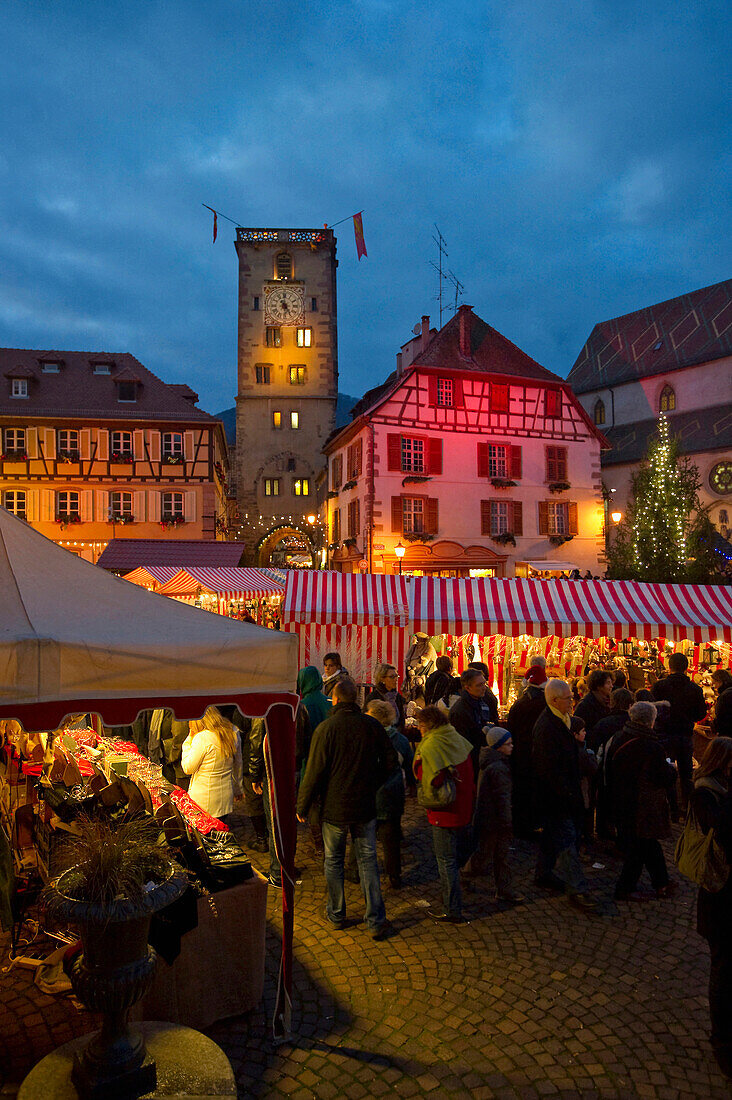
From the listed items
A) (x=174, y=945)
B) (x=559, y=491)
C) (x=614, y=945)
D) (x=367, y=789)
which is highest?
(x=559, y=491)

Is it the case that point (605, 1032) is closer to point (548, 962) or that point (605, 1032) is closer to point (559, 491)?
point (548, 962)

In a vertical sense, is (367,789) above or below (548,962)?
above

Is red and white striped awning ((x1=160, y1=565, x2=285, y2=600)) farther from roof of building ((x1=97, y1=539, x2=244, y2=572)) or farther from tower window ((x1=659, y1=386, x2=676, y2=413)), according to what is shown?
tower window ((x1=659, y1=386, x2=676, y2=413))

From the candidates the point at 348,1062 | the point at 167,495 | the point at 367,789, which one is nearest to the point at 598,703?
the point at 367,789

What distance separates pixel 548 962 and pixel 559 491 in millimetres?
24878

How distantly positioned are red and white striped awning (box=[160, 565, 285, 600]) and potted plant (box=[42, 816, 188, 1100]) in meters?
12.0

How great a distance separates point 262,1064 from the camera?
3.72 m

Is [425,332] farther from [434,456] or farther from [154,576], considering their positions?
[154,576]

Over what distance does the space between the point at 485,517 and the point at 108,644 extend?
24.1 meters

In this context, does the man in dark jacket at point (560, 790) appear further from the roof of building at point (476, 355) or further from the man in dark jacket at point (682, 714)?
the roof of building at point (476, 355)

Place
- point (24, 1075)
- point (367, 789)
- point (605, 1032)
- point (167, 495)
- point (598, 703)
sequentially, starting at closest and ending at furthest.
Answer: point (24, 1075), point (605, 1032), point (367, 789), point (598, 703), point (167, 495)

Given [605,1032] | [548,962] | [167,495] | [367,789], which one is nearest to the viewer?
[605,1032]

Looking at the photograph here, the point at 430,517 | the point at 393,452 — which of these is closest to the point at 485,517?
the point at 430,517

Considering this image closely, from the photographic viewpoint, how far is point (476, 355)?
91.6ft
